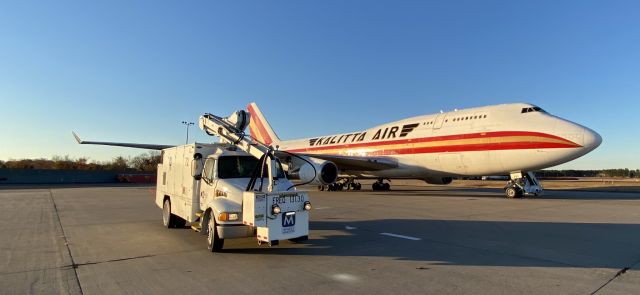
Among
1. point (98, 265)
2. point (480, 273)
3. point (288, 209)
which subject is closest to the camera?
point (480, 273)

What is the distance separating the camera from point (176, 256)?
7117mm

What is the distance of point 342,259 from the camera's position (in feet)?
22.6

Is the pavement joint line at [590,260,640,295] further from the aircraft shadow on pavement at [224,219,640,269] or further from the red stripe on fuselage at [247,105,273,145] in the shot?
the red stripe on fuselage at [247,105,273,145]

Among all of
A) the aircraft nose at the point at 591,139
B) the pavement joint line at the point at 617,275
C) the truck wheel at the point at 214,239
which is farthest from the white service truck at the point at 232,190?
the aircraft nose at the point at 591,139

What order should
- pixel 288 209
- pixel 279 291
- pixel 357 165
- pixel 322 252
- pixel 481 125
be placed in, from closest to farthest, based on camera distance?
pixel 279 291 → pixel 288 209 → pixel 322 252 → pixel 481 125 → pixel 357 165

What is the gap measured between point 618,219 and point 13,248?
1536 cm

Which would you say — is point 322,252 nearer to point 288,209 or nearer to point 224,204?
point 288,209

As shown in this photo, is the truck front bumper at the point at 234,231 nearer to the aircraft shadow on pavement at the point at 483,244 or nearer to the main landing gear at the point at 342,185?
the aircraft shadow on pavement at the point at 483,244

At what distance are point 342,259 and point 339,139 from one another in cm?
2321

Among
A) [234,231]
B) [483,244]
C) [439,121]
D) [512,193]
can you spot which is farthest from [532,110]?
[234,231]

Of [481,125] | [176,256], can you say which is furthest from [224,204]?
[481,125]

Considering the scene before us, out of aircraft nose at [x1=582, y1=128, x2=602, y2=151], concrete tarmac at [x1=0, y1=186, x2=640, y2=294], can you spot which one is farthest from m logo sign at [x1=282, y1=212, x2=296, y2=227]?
aircraft nose at [x1=582, y1=128, x2=602, y2=151]

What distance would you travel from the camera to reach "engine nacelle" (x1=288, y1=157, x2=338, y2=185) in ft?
31.8

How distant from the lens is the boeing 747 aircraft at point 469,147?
58.1 feet
